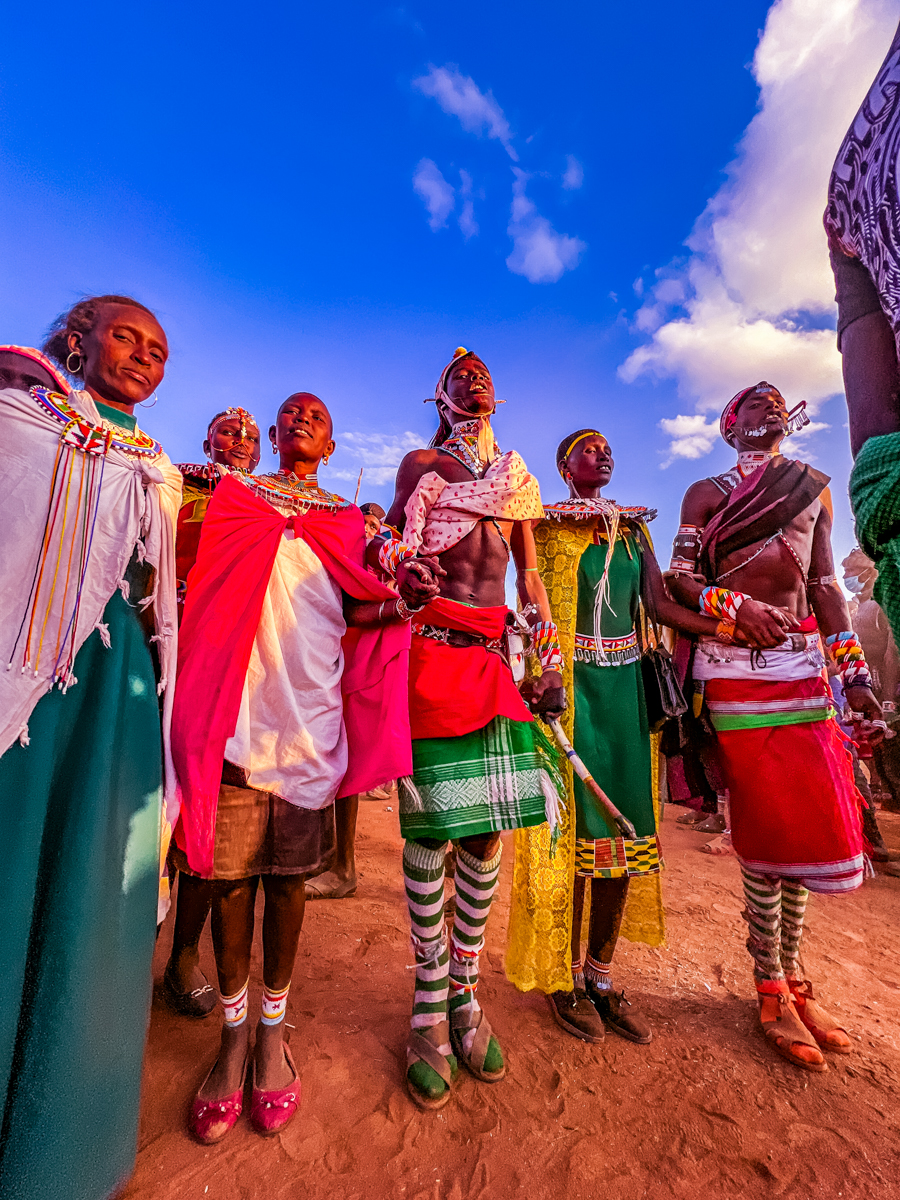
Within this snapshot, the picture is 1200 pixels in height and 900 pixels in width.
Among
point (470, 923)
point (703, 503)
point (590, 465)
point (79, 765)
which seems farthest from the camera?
point (590, 465)

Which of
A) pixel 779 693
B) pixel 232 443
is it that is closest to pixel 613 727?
pixel 779 693

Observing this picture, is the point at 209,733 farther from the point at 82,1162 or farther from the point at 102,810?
the point at 82,1162

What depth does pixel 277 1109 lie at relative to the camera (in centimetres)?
195

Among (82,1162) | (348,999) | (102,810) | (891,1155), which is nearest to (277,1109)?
(82,1162)

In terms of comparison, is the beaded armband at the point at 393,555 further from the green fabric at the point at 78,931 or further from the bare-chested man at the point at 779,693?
the bare-chested man at the point at 779,693

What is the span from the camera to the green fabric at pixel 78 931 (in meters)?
1.44

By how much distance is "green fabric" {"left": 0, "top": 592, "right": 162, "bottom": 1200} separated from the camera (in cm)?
144

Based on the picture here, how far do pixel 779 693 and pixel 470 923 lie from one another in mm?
1928

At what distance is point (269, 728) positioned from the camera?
2.03 meters

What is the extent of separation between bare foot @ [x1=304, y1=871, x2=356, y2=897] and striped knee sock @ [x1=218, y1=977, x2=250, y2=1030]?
7.35ft

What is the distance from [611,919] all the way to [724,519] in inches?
89.9

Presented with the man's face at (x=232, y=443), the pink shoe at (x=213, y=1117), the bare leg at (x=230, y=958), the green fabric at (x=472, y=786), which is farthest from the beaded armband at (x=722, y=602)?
the man's face at (x=232, y=443)

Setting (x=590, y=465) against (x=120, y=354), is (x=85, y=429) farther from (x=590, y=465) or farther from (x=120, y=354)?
(x=590, y=465)

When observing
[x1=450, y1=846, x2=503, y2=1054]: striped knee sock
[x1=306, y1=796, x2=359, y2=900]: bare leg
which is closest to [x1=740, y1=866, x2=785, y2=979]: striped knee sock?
[x1=450, y1=846, x2=503, y2=1054]: striped knee sock
